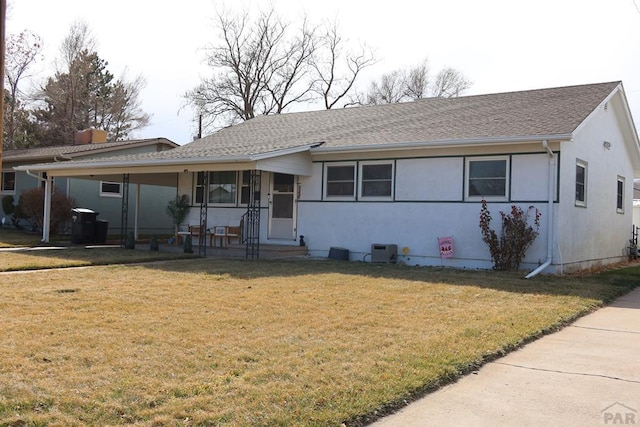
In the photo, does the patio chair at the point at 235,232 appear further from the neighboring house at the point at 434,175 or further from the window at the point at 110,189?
the window at the point at 110,189

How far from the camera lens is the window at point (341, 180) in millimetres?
14898

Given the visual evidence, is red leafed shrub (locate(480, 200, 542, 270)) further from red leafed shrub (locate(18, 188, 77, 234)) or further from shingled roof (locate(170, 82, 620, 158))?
red leafed shrub (locate(18, 188, 77, 234))

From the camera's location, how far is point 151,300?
762 cm

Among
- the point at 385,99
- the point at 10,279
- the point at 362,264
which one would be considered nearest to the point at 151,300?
the point at 10,279

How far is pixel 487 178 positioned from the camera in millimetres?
12984

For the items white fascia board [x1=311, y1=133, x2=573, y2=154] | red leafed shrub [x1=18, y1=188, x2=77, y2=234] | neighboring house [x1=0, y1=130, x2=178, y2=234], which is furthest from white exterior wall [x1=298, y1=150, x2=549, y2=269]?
red leafed shrub [x1=18, y1=188, x2=77, y2=234]

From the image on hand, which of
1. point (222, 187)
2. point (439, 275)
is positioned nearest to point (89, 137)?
point (222, 187)

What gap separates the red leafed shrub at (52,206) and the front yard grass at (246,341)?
420 inches

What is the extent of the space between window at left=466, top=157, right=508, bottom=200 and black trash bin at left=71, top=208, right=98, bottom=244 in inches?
449

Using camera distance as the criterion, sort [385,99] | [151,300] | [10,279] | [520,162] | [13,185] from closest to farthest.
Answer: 1. [151,300]
2. [10,279]
3. [520,162]
4. [13,185]
5. [385,99]

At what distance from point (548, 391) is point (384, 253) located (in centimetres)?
924

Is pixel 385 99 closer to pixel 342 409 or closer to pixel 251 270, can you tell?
pixel 251 270

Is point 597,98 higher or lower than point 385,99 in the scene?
lower

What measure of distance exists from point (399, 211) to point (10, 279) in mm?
8406
